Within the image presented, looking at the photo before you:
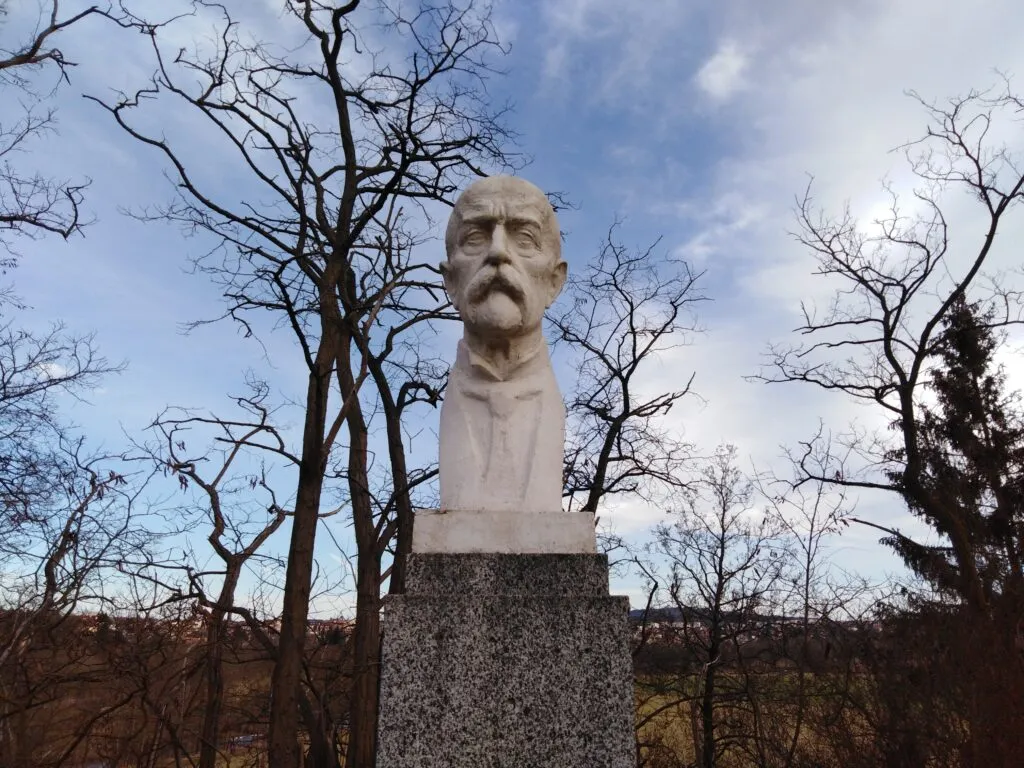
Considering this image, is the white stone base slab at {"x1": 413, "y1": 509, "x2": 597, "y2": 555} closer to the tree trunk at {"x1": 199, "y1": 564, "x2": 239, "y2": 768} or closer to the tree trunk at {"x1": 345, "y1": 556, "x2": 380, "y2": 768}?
the tree trunk at {"x1": 199, "y1": 564, "x2": 239, "y2": 768}

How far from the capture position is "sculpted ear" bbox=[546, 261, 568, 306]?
3.49 meters

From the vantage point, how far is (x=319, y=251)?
10.3 m

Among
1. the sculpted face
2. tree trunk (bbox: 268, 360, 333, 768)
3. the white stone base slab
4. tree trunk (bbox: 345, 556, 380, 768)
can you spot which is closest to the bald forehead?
the sculpted face

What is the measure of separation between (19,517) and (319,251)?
16.7 ft

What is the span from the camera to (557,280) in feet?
11.6

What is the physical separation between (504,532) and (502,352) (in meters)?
0.92

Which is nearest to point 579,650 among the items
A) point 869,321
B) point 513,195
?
point 513,195

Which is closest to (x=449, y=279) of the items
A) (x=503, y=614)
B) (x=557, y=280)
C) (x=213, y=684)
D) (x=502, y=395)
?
(x=557, y=280)

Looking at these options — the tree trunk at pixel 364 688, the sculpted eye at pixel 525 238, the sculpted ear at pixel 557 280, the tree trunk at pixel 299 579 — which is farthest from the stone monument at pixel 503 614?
the tree trunk at pixel 364 688

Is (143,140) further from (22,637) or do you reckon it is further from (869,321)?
(869,321)

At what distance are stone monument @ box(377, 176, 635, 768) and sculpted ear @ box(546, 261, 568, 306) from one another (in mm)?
237

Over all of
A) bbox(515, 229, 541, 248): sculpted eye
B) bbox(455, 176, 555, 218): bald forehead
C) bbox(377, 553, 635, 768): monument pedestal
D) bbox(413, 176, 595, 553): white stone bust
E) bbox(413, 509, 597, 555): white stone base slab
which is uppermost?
bbox(455, 176, 555, 218): bald forehead

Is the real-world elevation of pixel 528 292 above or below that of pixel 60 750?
above

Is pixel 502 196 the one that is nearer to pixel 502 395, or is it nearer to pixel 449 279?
pixel 449 279
